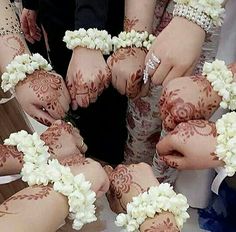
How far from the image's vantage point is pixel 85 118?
3.59ft

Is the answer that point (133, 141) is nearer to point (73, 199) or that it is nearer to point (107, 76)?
point (107, 76)

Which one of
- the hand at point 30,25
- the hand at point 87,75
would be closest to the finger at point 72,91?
the hand at point 87,75

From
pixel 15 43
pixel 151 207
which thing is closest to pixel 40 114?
pixel 15 43

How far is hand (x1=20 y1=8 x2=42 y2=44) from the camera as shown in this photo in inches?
49.0

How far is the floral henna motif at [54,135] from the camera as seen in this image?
0.84 metres

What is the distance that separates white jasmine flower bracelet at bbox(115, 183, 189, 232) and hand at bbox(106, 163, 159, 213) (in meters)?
0.02

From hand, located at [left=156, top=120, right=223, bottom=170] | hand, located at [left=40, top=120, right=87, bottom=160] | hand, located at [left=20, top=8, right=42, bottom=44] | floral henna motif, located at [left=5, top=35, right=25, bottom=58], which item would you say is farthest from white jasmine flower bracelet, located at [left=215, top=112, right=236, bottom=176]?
hand, located at [left=20, top=8, right=42, bottom=44]

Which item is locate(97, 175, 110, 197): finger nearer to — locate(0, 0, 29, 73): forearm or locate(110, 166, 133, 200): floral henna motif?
locate(110, 166, 133, 200): floral henna motif

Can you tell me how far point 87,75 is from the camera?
85cm

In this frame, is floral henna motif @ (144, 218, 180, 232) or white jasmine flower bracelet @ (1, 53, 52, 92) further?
white jasmine flower bracelet @ (1, 53, 52, 92)

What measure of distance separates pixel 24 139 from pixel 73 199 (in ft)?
0.41

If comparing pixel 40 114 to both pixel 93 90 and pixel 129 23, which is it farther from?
pixel 129 23

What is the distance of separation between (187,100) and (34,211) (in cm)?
25

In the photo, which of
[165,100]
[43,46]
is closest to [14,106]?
[43,46]
